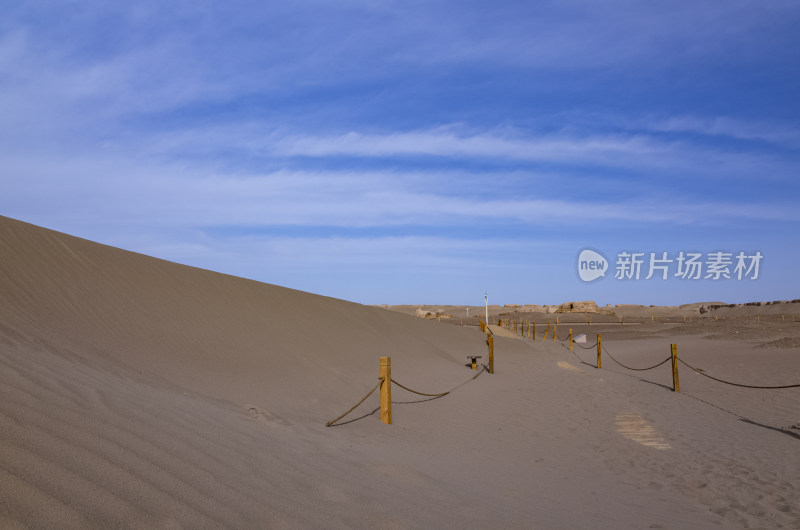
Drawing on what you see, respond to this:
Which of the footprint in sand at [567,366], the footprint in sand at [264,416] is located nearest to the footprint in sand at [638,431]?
the footprint in sand at [264,416]

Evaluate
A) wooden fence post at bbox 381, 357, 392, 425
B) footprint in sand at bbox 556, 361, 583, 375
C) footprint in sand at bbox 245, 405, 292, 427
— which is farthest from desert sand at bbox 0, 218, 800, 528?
footprint in sand at bbox 556, 361, 583, 375

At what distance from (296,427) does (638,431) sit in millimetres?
5992

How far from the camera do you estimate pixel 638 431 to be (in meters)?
10.1

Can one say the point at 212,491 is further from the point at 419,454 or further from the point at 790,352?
the point at 790,352

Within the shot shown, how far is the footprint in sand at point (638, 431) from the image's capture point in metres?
9.16

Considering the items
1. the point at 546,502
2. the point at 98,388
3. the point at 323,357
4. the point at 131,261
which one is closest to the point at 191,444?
the point at 98,388

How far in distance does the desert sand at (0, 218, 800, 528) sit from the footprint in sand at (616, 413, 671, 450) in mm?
78

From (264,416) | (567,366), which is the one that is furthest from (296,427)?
(567,366)

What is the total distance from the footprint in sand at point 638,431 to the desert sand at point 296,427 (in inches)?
3.1

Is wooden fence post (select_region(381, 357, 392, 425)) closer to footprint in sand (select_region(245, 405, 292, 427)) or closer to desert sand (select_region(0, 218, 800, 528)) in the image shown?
desert sand (select_region(0, 218, 800, 528))

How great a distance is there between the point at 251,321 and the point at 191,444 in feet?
32.4

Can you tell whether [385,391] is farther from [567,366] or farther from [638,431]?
[567,366]

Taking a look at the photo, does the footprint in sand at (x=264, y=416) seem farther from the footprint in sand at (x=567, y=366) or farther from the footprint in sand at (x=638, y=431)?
the footprint in sand at (x=567, y=366)

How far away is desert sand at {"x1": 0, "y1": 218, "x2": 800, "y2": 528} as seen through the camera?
12.2 ft
